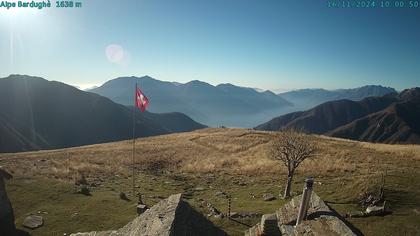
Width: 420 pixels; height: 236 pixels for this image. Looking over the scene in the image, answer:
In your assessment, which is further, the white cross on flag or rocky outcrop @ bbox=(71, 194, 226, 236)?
the white cross on flag

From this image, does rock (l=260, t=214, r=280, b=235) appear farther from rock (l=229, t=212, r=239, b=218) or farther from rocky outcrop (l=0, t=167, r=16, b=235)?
rocky outcrop (l=0, t=167, r=16, b=235)

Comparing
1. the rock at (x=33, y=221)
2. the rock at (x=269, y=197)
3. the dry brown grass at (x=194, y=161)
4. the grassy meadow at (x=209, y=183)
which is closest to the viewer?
the rock at (x=33, y=221)

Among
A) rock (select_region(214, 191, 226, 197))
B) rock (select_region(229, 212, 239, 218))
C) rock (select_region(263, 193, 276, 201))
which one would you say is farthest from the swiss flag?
rock (select_region(229, 212, 239, 218))

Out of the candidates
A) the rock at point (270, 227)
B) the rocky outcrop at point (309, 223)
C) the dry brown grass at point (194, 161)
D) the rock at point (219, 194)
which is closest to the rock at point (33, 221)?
the dry brown grass at point (194, 161)

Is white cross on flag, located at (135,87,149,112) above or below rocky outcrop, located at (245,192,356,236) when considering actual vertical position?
above

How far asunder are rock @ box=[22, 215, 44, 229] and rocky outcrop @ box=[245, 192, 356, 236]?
15422mm

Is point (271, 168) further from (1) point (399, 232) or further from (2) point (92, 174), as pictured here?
(1) point (399, 232)

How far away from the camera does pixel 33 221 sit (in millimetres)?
23297

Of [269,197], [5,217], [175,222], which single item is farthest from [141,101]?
[175,222]

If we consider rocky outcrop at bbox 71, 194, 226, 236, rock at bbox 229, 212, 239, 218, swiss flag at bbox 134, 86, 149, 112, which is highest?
swiss flag at bbox 134, 86, 149, 112

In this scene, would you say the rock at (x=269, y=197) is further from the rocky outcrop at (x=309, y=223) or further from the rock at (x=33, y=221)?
the rock at (x=33, y=221)

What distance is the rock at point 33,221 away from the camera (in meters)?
22.7

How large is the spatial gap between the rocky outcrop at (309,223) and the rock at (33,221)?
15422mm

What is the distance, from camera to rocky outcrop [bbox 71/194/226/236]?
10.9 meters
